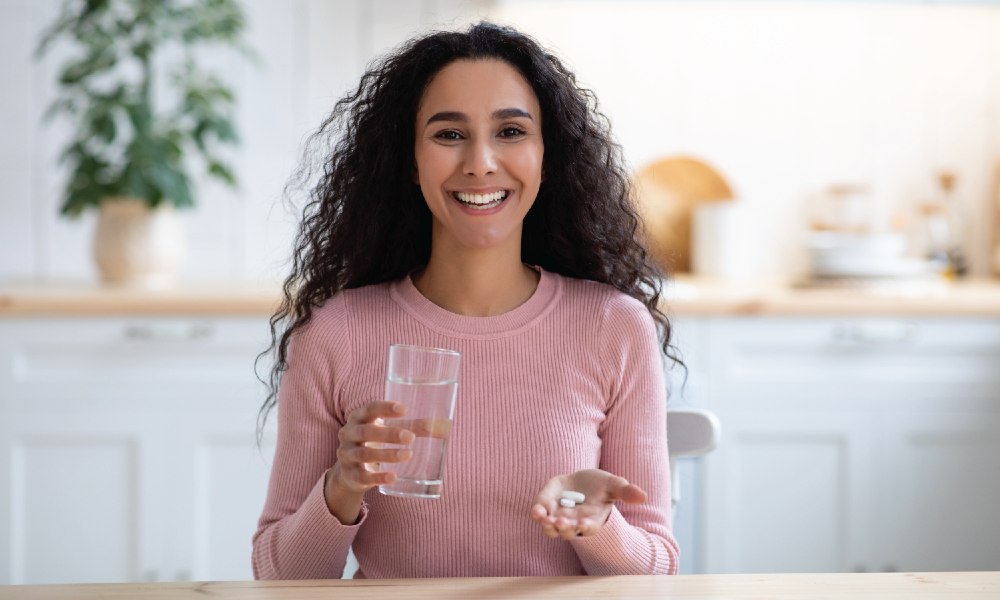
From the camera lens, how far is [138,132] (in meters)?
2.73

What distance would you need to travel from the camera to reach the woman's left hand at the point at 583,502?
3.54 ft

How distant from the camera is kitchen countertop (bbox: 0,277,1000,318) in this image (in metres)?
2.54

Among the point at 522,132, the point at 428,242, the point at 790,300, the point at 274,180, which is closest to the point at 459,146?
the point at 522,132

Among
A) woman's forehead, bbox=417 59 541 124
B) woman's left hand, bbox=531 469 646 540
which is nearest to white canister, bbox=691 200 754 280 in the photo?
woman's forehead, bbox=417 59 541 124

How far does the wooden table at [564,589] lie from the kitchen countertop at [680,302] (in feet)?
4.69

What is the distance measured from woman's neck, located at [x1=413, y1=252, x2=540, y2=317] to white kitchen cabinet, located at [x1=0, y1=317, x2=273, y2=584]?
1.21 meters

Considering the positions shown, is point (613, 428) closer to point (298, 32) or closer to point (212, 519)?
point (212, 519)

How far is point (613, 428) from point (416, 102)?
18.5 inches

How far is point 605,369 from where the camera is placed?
55.1 inches

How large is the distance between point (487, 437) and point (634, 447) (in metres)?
0.17

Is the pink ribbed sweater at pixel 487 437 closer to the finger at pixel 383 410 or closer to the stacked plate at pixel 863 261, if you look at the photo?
the finger at pixel 383 410

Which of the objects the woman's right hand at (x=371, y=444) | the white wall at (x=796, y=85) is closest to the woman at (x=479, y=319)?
the woman's right hand at (x=371, y=444)

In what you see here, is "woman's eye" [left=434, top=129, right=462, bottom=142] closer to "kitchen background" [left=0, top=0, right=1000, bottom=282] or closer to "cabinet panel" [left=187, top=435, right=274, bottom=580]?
"cabinet panel" [left=187, top=435, right=274, bottom=580]

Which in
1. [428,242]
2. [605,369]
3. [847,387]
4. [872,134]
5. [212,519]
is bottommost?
[212,519]
